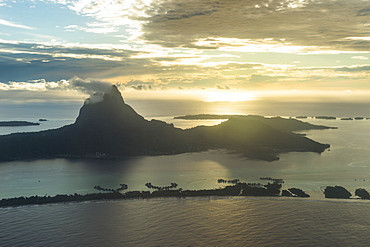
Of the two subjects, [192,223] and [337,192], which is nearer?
[192,223]

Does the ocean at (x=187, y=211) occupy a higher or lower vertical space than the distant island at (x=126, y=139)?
lower

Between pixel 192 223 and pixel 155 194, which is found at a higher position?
pixel 155 194

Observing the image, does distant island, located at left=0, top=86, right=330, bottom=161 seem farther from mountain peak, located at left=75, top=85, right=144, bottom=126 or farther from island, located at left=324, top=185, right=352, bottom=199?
island, located at left=324, top=185, right=352, bottom=199

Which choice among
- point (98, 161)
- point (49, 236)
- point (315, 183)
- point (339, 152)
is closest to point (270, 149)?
point (339, 152)

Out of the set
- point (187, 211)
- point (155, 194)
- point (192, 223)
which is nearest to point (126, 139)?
point (155, 194)

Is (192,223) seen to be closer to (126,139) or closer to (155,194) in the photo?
(155,194)

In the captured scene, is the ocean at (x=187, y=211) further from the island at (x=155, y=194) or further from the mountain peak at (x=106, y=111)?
the mountain peak at (x=106, y=111)

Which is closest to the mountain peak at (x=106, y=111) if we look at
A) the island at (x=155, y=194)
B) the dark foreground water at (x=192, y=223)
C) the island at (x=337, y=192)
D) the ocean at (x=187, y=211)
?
the ocean at (x=187, y=211)
